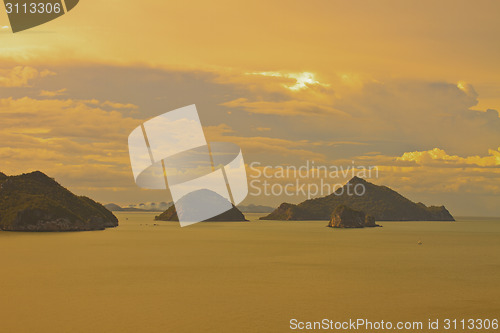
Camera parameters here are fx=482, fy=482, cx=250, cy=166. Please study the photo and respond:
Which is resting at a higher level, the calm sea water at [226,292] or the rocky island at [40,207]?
the calm sea water at [226,292]

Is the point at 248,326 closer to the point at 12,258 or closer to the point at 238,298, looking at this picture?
the point at 238,298

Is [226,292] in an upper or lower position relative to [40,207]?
upper

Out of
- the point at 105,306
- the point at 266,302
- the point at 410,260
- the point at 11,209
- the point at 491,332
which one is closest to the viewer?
the point at 491,332

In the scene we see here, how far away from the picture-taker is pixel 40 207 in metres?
143

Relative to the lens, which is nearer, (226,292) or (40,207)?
(226,292)

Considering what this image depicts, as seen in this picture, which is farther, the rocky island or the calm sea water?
the rocky island

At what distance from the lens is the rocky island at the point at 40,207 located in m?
141

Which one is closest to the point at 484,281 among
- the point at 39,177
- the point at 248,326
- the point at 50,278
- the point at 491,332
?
the point at 491,332

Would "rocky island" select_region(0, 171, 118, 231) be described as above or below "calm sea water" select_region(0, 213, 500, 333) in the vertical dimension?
below

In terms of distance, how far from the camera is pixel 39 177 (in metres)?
172

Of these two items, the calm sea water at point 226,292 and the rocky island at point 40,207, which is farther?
the rocky island at point 40,207

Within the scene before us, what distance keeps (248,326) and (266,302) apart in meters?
7.28

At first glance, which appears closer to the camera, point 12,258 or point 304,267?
point 304,267

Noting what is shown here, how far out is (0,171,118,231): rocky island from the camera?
141000mm
